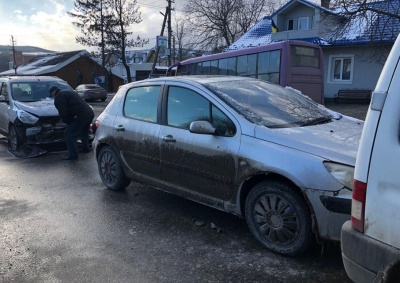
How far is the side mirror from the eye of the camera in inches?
150

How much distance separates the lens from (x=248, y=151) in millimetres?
3592

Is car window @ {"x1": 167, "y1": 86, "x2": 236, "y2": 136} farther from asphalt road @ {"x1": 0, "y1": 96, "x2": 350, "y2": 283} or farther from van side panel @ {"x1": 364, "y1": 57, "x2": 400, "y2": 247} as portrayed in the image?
van side panel @ {"x1": 364, "y1": 57, "x2": 400, "y2": 247}

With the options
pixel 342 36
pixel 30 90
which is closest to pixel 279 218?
pixel 30 90

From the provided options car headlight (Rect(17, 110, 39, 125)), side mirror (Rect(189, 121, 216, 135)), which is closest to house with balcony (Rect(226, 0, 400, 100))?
car headlight (Rect(17, 110, 39, 125))

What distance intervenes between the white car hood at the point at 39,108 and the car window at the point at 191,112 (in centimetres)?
485

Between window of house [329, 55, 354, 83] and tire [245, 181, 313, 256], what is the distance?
20095 millimetres

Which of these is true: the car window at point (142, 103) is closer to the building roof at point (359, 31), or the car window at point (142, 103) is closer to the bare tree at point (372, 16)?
the bare tree at point (372, 16)

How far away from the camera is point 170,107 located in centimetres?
455

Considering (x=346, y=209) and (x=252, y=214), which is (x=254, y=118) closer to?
(x=252, y=214)

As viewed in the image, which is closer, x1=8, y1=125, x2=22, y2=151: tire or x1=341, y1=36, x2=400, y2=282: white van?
x1=341, y1=36, x2=400, y2=282: white van

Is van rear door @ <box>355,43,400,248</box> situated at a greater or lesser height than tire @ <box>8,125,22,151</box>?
greater

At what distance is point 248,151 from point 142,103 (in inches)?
78.2

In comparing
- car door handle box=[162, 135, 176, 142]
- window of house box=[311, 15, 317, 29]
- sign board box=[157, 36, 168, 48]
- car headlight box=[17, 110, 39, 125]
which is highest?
window of house box=[311, 15, 317, 29]

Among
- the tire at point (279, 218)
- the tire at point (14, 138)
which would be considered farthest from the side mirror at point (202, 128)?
the tire at point (14, 138)
